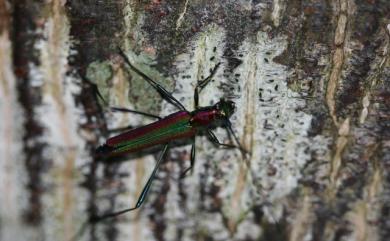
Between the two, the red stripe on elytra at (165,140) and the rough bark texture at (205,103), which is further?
the red stripe on elytra at (165,140)

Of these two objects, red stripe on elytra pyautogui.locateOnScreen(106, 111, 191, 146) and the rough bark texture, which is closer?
the rough bark texture

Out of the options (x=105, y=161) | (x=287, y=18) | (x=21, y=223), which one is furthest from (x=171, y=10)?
(x=21, y=223)

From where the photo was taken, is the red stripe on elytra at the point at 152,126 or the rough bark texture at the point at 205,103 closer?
the rough bark texture at the point at 205,103

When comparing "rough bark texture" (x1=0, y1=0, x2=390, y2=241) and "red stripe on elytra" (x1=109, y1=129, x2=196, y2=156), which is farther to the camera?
"red stripe on elytra" (x1=109, y1=129, x2=196, y2=156)

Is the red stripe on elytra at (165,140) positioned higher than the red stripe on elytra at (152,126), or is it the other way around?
the red stripe on elytra at (152,126)

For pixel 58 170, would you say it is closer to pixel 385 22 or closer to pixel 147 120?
pixel 147 120

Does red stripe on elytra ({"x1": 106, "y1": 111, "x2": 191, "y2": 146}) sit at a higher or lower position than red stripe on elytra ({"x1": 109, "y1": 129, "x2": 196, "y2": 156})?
higher

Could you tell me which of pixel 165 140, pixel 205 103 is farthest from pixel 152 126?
pixel 205 103

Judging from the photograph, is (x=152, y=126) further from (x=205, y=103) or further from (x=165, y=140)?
(x=205, y=103)
